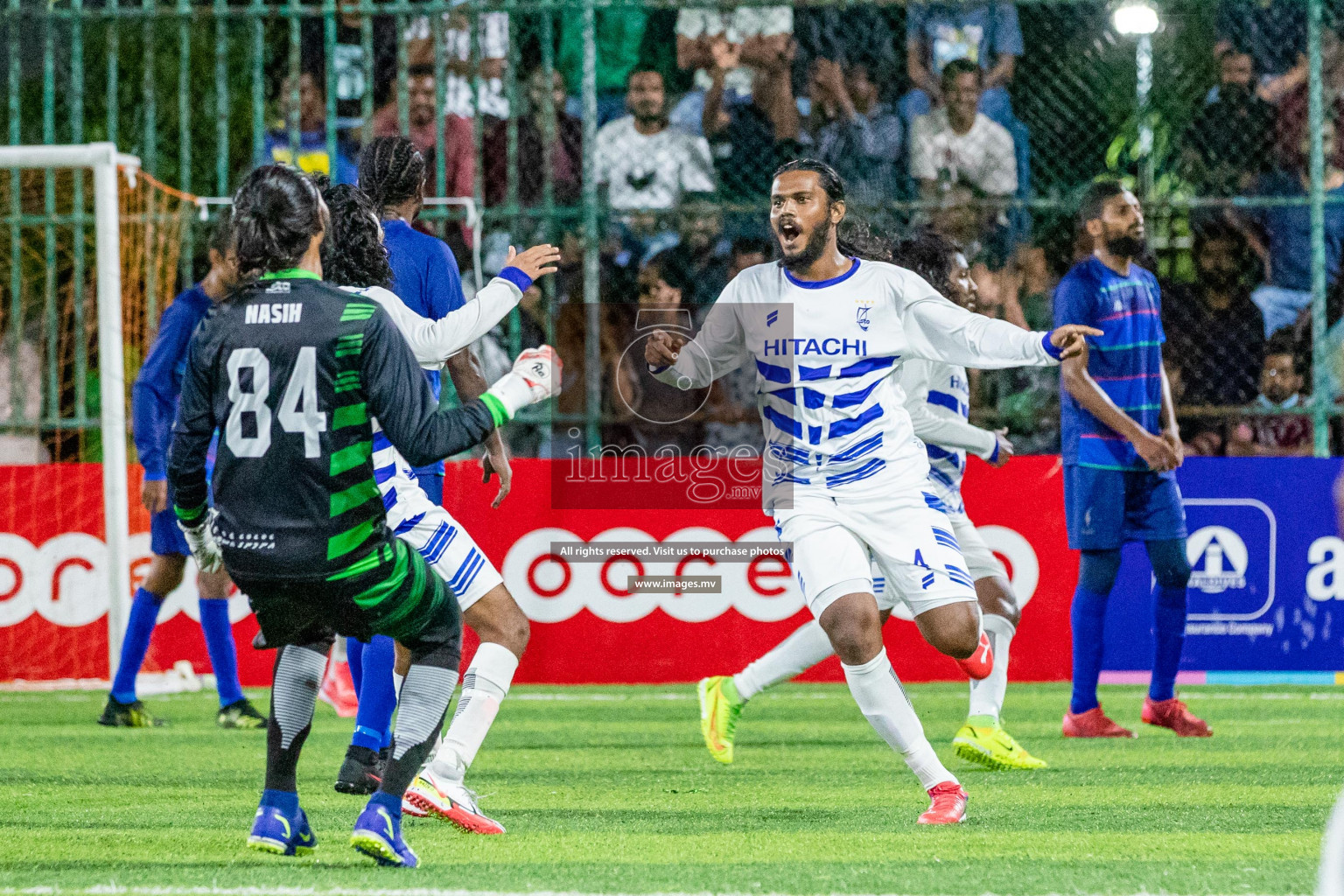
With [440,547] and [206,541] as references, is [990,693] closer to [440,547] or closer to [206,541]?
[440,547]

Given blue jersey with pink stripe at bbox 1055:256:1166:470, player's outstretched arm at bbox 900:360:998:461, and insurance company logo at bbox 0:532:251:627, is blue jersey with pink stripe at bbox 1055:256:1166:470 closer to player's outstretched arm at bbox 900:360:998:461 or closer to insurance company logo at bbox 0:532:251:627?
player's outstretched arm at bbox 900:360:998:461

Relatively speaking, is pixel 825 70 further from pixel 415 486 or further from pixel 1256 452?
pixel 415 486

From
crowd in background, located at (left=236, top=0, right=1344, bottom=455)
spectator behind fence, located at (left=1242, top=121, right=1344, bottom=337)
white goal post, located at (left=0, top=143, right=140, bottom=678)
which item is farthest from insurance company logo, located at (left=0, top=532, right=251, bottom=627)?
spectator behind fence, located at (left=1242, top=121, right=1344, bottom=337)

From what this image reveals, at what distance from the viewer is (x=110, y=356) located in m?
8.80

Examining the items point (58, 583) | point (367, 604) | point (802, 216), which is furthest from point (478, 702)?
point (58, 583)

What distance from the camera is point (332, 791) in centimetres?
566

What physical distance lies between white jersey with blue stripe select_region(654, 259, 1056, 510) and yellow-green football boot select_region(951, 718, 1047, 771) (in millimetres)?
1221

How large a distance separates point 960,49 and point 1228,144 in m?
1.62

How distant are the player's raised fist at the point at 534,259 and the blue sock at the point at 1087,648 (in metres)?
3.23

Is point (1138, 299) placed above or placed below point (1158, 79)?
below

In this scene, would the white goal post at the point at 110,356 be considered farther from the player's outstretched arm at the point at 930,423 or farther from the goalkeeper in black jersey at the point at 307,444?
the goalkeeper in black jersey at the point at 307,444

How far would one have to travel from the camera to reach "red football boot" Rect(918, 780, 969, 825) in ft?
16.1

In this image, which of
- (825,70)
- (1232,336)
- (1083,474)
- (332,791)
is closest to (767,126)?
(825,70)

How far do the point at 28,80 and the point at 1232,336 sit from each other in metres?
6.85
